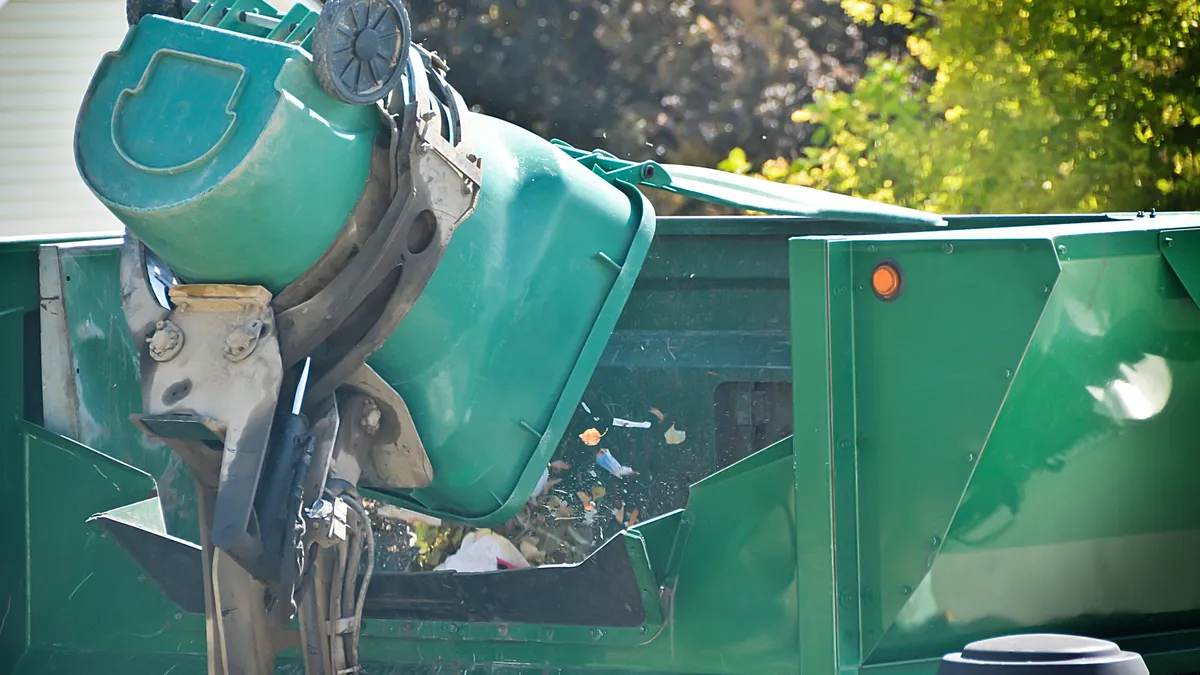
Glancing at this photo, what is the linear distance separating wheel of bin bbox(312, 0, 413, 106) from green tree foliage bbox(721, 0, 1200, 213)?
6.62 m

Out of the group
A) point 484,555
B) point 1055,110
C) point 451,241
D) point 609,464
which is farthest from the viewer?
point 1055,110

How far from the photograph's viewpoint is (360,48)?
2.80 metres

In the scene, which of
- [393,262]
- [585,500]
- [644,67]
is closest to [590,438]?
[585,500]

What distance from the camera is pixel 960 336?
8.81ft

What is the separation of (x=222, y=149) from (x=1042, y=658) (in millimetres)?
1515

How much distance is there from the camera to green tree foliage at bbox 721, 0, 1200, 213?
883 cm

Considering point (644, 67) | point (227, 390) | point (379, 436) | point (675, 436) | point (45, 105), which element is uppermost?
point (644, 67)

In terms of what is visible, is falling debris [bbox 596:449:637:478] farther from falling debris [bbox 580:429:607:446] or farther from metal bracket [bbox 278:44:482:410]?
metal bracket [bbox 278:44:482:410]

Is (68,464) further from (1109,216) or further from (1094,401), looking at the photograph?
(1109,216)

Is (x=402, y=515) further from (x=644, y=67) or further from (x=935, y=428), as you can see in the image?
(x=644, y=67)

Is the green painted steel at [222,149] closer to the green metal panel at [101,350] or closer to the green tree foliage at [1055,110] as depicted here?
the green metal panel at [101,350]

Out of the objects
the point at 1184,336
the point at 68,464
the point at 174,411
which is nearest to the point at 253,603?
the point at 174,411

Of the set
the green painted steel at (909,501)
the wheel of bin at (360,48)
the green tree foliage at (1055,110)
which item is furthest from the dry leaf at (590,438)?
the green tree foliage at (1055,110)

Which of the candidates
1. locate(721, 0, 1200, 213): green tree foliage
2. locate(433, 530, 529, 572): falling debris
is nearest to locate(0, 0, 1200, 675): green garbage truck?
locate(433, 530, 529, 572): falling debris
